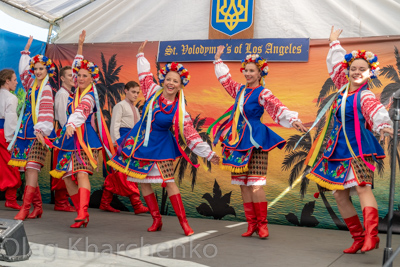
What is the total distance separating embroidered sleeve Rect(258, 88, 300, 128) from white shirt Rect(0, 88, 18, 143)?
272 centimetres

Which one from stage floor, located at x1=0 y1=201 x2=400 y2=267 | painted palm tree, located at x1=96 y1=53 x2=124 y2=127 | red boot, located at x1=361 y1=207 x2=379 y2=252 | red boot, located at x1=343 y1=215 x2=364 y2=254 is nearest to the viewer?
stage floor, located at x1=0 y1=201 x2=400 y2=267

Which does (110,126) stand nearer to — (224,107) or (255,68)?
(224,107)

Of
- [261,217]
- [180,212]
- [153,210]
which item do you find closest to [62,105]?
[153,210]

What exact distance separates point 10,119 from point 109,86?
48.9 inches

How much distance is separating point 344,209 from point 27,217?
295cm

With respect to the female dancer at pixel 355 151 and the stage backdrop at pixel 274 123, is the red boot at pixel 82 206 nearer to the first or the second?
the stage backdrop at pixel 274 123

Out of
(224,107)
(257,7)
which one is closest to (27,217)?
(224,107)

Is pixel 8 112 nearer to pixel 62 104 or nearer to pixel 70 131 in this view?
pixel 62 104

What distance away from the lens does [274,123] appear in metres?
5.55

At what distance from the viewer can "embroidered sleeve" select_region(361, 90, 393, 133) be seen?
11.2 feet

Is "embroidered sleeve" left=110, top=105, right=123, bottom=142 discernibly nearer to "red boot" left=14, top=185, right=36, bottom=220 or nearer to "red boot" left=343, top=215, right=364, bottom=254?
"red boot" left=14, top=185, right=36, bottom=220

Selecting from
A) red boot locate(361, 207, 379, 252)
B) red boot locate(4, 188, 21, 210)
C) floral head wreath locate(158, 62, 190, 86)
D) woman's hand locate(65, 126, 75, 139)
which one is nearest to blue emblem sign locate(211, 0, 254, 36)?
floral head wreath locate(158, 62, 190, 86)

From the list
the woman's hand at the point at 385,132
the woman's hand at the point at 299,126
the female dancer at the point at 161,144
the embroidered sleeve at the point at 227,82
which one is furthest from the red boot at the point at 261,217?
the woman's hand at the point at 385,132

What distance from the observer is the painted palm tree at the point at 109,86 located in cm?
618
